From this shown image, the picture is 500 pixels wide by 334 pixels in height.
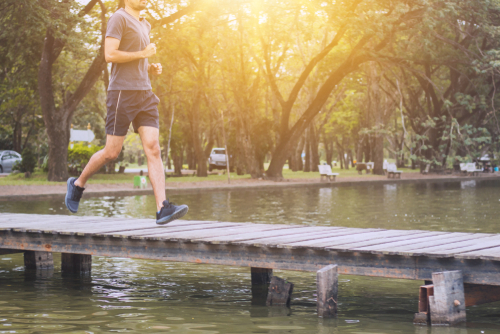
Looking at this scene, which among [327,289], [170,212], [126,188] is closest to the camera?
[327,289]

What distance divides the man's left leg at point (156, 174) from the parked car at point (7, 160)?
36159mm

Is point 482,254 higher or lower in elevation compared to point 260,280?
higher

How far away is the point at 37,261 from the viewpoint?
8.44 meters

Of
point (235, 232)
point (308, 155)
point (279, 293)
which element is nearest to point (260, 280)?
point (235, 232)

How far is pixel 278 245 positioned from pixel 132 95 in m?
2.18

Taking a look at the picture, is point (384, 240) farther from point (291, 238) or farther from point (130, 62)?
point (130, 62)

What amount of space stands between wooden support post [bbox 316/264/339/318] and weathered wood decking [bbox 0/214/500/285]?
0.45ft

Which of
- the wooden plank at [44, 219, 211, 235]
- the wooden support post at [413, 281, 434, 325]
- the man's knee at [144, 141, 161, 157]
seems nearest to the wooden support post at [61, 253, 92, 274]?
the wooden plank at [44, 219, 211, 235]

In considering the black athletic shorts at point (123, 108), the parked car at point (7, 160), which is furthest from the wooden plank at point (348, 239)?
the parked car at point (7, 160)

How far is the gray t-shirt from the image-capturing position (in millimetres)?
6699

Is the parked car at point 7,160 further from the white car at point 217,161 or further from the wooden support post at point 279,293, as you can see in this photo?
the wooden support post at point 279,293

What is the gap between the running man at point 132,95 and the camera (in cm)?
666

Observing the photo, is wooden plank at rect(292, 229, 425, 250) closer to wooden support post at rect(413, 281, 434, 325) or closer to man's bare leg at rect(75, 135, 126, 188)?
wooden support post at rect(413, 281, 434, 325)

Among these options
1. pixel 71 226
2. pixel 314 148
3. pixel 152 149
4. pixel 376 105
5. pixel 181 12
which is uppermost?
pixel 181 12
